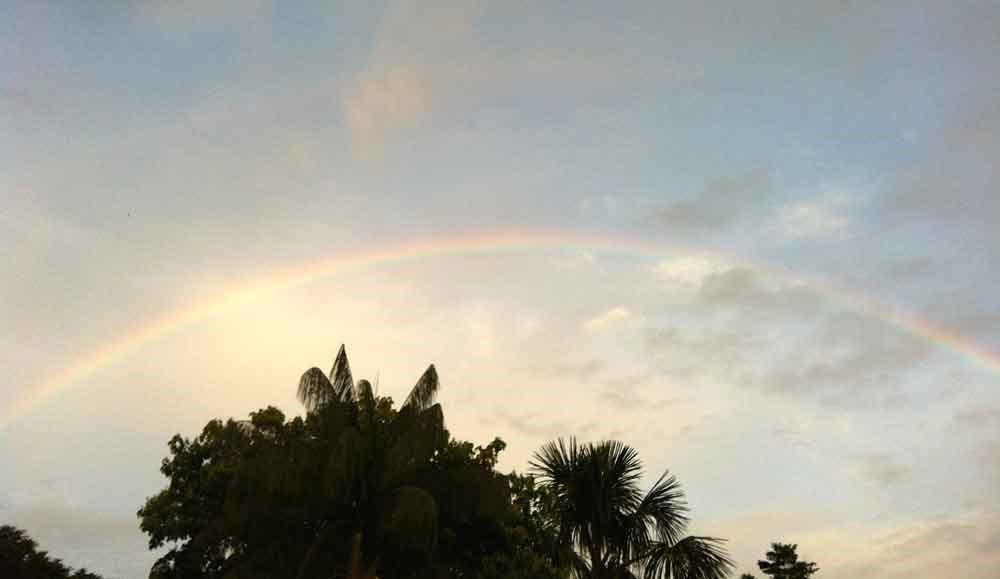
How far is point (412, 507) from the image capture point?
71.8 feet

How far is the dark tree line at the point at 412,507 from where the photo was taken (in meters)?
20.2

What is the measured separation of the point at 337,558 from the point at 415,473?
341 cm

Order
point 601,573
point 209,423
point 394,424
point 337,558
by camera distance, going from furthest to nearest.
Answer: point 209,423 → point 394,424 → point 337,558 → point 601,573

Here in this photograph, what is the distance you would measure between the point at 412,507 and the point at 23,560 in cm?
3089

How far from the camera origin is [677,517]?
2008 cm

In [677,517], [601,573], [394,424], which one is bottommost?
[601,573]

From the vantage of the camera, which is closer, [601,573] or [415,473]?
[601,573]

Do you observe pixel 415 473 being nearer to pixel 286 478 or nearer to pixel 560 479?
pixel 286 478

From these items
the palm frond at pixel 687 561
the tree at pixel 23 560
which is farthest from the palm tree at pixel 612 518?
the tree at pixel 23 560

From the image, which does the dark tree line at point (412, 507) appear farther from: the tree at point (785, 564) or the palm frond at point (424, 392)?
the tree at point (785, 564)

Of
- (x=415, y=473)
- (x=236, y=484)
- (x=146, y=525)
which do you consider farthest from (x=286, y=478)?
(x=146, y=525)

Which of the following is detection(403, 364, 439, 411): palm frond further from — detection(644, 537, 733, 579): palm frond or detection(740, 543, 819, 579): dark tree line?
detection(740, 543, 819, 579): dark tree line

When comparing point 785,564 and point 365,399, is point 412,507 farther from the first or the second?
point 785,564

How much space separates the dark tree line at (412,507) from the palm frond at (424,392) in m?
0.04
